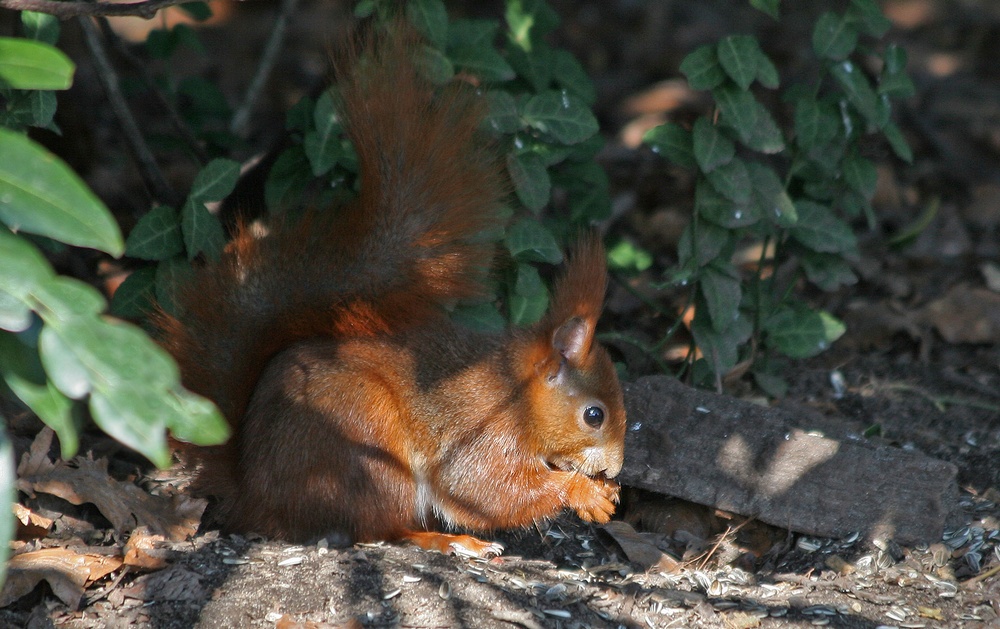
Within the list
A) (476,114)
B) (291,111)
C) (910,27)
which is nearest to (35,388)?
(476,114)

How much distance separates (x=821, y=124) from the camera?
8.89ft

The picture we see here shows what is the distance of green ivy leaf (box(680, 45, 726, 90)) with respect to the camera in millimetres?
2494

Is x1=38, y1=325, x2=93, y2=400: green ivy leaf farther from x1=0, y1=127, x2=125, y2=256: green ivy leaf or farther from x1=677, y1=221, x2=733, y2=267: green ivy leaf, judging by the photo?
A: x1=677, y1=221, x2=733, y2=267: green ivy leaf

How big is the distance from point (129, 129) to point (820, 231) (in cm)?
208

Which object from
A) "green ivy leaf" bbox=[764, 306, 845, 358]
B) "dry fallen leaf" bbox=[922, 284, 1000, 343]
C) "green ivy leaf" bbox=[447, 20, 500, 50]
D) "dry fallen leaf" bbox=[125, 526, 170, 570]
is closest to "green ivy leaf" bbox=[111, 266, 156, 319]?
"dry fallen leaf" bbox=[125, 526, 170, 570]

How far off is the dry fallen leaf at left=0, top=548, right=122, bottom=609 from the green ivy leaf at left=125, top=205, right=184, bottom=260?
0.75m

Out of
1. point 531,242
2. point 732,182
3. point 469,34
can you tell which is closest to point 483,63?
→ point 469,34

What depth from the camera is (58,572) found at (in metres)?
1.96

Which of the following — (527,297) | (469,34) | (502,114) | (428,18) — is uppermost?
(428,18)

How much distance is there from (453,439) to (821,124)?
135 centimetres

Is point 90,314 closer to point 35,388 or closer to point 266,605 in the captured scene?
point 35,388

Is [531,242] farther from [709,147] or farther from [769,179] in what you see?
[769,179]

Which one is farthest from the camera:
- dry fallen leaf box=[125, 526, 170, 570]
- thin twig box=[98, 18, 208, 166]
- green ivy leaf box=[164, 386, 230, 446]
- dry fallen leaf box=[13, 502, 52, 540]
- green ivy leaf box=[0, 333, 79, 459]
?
thin twig box=[98, 18, 208, 166]

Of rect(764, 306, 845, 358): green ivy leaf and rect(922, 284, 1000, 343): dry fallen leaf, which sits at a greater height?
rect(764, 306, 845, 358): green ivy leaf
